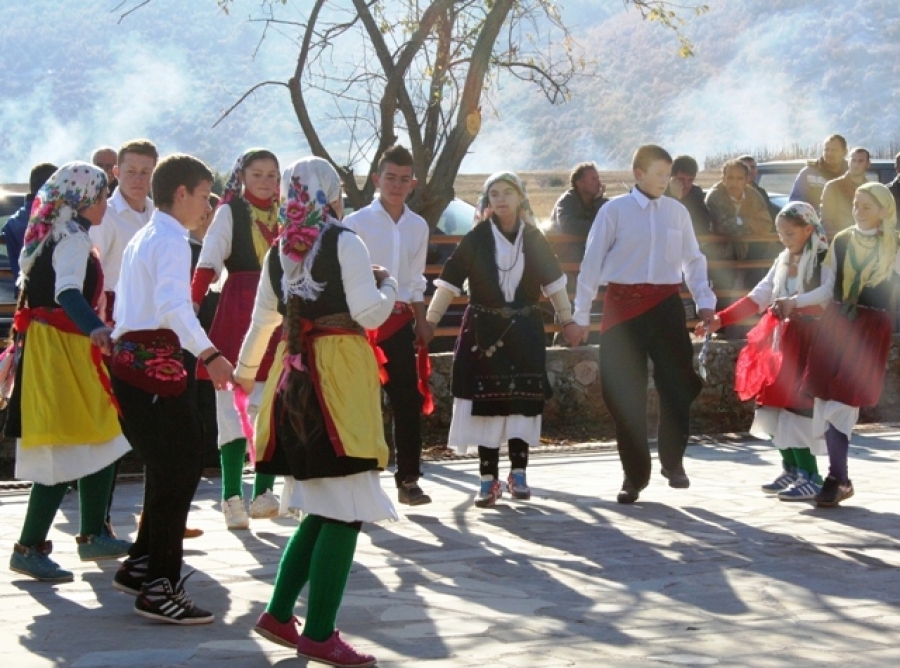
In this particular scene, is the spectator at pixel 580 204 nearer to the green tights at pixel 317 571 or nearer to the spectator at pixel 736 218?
the spectator at pixel 736 218

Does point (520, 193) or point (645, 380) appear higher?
point (520, 193)

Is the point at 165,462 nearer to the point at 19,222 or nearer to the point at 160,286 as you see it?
the point at 160,286

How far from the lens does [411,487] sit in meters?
8.94

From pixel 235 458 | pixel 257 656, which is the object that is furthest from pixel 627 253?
pixel 257 656

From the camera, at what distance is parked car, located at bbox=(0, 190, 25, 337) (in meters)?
11.2

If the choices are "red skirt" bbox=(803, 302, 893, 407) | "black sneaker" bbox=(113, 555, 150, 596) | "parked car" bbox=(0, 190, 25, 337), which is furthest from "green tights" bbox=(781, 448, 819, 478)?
"parked car" bbox=(0, 190, 25, 337)

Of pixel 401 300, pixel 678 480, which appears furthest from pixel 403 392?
pixel 678 480

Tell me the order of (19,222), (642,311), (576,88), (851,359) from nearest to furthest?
(19,222) → (851,359) → (642,311) → (576,88)

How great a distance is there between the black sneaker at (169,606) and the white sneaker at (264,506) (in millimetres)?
2088

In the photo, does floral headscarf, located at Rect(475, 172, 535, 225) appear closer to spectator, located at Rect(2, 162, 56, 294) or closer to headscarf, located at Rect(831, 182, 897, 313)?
headscarf, located at Rect(831, 182, 897, 313)

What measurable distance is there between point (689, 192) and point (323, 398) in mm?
8944

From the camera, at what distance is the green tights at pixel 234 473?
8242 mm

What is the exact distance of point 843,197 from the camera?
45.6ft

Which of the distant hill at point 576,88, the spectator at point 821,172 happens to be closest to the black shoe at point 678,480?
the spectator at point 821,172
